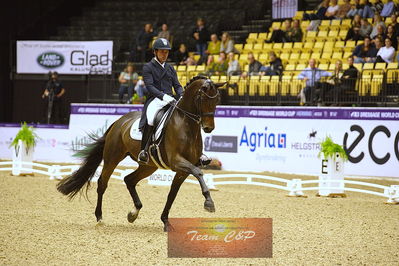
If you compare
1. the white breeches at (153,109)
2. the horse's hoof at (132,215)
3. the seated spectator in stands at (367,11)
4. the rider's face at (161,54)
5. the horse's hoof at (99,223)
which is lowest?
the horse's hoof at (99,223)

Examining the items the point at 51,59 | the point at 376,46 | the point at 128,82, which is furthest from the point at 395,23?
the point at 51,59

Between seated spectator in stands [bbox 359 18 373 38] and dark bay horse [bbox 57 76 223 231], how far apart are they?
11.6 m

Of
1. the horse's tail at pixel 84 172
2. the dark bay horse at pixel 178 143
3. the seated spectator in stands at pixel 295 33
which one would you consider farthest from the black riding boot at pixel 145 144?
the seated spectator in stands at pixel 295 33

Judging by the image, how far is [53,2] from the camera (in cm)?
2952

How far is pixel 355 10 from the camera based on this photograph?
849 inches

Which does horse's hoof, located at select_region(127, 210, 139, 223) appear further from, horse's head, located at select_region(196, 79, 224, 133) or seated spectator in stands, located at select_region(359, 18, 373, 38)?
seated spectator in stands, located at select_region(359, 18, 373, 38)

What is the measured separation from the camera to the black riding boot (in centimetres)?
968

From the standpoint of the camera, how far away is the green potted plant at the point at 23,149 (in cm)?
1797

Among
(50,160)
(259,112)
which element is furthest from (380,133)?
(50,160)

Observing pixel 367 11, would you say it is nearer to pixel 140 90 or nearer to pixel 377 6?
pixel 377 6

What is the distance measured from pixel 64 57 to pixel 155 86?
51.6ft

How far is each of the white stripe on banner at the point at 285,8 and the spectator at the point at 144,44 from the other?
4.21 metres

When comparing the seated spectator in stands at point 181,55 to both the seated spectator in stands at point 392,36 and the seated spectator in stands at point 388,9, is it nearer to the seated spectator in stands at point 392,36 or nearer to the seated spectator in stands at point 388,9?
the seated spectator in stands at point 388,9

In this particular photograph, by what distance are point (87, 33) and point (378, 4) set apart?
11283 millimetres
